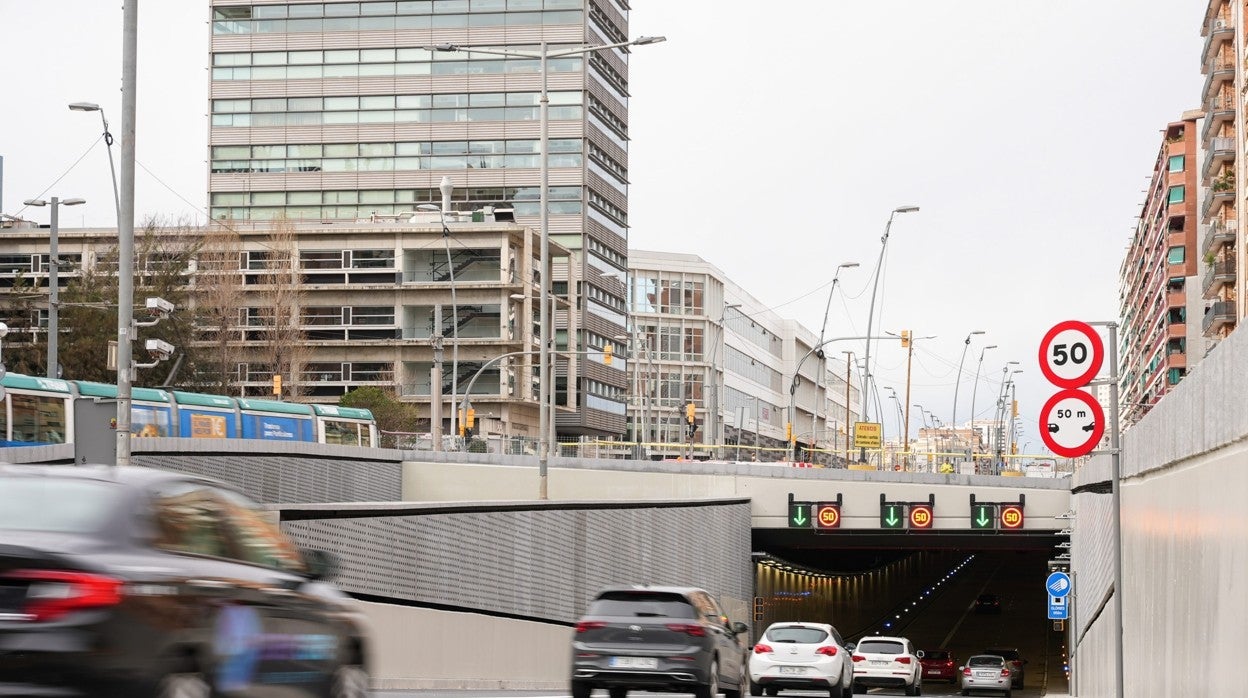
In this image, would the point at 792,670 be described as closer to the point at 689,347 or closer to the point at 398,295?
the point at 398,295

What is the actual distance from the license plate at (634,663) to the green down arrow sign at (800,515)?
37157 millimetres

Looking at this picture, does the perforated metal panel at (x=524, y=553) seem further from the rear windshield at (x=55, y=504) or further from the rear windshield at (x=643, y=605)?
the rear windshield at (x=55, y=504)

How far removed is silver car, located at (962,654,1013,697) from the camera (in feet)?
175

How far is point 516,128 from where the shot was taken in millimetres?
108375

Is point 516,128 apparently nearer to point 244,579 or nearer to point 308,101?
point 308,101

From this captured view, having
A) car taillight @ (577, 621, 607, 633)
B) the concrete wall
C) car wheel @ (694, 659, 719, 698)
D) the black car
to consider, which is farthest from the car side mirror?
car wheel @ (694, 659, 719, 698)

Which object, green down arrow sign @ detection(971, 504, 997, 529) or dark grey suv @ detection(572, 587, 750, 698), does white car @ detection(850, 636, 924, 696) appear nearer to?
green down arrow sign @ detection(971, 504, 997, 529)

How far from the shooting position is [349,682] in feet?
33.8

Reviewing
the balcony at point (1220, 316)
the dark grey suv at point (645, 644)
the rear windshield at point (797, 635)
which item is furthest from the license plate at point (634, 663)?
the balcony at point (1220, 316)

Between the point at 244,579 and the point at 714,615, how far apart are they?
39.9ft

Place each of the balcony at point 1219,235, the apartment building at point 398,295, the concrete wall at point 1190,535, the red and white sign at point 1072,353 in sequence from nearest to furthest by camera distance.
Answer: the concrete wall at point 1190,535 < the red and white sign at point 1072,353 < the balcony at point 1219,235 < the apartment building at point 398,295

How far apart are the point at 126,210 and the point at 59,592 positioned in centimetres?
1880

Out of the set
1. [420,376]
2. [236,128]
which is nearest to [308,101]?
[236,128]

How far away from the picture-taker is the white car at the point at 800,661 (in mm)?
26703
